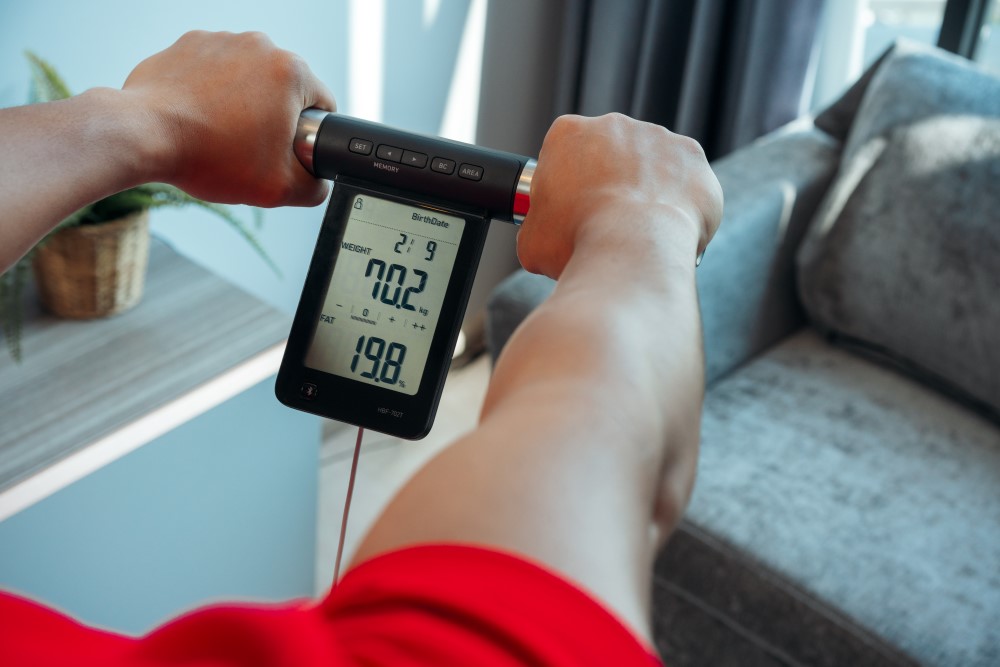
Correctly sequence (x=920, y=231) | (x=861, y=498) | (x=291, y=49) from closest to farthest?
(x=861, y=498), (x=920, y=231), (x=291, y=49)

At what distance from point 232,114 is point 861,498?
1.13 meters

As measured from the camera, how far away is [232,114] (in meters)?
0.74

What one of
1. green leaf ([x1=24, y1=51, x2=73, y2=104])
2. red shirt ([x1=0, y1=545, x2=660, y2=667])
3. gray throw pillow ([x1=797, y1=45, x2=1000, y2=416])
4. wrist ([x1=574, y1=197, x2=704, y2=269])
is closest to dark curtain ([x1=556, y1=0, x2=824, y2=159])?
gray throw pillow ([x1=797, y1=45, x2=1000, y2=416])

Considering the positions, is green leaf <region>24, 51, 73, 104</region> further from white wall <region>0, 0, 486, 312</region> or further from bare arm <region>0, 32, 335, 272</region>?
bare arm <region>0, 32, 335, 272</region>

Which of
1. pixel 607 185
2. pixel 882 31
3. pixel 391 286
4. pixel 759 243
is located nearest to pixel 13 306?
pixel 391 286

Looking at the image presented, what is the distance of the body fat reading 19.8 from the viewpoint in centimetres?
71

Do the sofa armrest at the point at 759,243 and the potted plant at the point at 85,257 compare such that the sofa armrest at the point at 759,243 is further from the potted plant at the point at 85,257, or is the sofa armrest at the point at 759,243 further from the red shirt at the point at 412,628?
the red shirt at the point at 412,628

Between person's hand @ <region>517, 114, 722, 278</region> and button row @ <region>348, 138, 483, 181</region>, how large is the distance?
0.06 meters

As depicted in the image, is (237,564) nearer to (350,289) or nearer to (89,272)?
(89,272)

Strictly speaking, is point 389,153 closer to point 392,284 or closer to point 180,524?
point 392,284

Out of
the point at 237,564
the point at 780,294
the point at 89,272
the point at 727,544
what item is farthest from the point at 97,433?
the point at 780,294

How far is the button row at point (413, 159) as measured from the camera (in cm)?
71

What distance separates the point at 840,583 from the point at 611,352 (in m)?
1.06

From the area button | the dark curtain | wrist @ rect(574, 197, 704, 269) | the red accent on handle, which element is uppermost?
wrist @ rect(574, 197, 704, 269)
